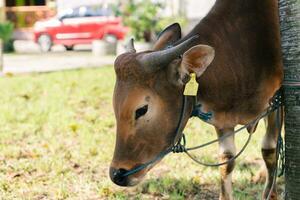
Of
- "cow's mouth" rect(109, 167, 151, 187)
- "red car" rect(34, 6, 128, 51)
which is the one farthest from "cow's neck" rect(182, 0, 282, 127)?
"red car" rect(34, 6, 128, 51)

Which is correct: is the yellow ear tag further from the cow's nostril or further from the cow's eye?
the cow's nostril

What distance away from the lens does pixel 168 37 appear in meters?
4.12

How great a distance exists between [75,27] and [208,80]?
19.5 m

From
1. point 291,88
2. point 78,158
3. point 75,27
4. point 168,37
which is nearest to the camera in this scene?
point 291,88

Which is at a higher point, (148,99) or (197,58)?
(197,58)

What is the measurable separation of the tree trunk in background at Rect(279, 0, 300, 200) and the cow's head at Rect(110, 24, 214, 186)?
575mm

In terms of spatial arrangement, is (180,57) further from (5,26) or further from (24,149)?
(5,26)

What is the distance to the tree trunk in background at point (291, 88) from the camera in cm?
376

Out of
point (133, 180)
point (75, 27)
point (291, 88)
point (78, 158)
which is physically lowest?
point (78, 158)

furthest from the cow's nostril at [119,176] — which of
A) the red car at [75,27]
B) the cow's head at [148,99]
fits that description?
the red car at [75,27]

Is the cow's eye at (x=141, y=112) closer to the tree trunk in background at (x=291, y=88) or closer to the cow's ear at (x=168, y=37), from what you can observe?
the cow's ear at (x=168, y=37)

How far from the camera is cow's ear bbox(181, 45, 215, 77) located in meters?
3.52

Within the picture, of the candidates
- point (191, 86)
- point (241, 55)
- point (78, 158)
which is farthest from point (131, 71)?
point (78, 158)

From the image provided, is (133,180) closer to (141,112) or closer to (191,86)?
(141,112)
